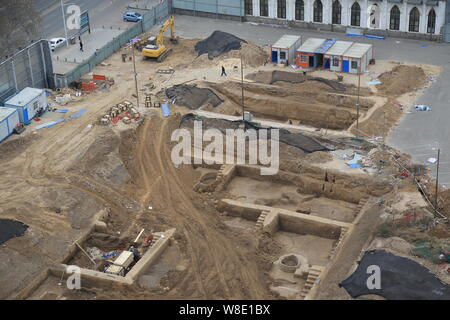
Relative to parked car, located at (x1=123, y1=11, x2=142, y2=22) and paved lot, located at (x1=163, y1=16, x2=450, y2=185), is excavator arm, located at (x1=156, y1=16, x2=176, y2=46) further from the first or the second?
parked car, located at (x1=123, y1=11, x2=142, y2=22)

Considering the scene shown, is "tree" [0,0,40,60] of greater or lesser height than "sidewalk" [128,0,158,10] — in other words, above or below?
above

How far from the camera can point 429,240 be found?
1512 inches

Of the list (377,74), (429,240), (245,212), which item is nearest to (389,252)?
(429,240)

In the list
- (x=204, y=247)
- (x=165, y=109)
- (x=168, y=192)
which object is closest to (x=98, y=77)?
(x=165, y=109)

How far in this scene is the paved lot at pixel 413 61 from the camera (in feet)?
158

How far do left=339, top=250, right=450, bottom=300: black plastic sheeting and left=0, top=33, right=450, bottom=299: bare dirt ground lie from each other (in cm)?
99

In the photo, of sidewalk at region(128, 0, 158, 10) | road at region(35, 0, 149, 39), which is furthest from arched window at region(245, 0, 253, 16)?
road at region(35, 0, 149, 39)

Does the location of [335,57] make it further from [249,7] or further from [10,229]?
[10,229]

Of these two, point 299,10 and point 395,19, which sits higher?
point 299,10

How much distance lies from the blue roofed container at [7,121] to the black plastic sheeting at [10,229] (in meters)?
9.51

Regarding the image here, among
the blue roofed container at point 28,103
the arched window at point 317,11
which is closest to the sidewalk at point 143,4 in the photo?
the arched window at point 317,11

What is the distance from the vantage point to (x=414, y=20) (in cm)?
→ 6309

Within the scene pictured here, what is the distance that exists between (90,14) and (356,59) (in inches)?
1029

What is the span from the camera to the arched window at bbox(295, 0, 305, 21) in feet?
217
